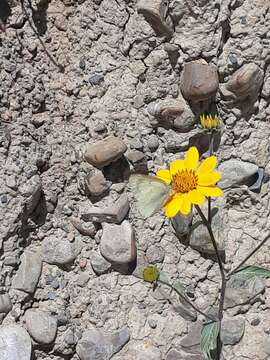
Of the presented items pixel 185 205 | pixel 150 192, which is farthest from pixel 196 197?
pixel 150 192

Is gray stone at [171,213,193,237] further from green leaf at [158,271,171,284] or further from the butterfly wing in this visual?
the butterfly wing

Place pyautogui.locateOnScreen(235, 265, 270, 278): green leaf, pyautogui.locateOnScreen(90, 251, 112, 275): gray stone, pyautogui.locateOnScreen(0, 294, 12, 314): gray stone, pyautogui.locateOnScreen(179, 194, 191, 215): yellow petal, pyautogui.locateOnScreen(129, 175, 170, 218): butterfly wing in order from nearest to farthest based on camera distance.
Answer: pyautogui.locateOnScreen(179, 194, 191, 215): yellow petal, pyautogui.locateOnScreen(129, 175, 170, 218): butterfly wing, pyautogui.locateOnScreen(235, 265, 270, 278): green leaf, pyautogui.locateOnScreen(0, 294, 12, 314): gray stone, pyautogui.locateOnScreen(90, 251, 112, 275): gray stone

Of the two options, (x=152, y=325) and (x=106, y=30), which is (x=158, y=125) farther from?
(x=152, y=325)

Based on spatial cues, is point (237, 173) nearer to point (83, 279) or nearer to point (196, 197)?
point (196, 197)

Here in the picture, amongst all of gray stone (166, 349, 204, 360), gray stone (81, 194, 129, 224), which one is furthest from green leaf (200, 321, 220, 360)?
gray stone (81, 194, 129, 224)

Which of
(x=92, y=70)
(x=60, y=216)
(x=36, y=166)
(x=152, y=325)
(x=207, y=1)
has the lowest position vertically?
(x=152, y=325)

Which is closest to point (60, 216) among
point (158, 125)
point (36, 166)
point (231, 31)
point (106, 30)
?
point (36, 166)
